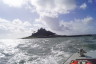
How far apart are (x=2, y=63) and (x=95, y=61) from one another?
15746 millimetres

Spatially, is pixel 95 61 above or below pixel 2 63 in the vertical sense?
above

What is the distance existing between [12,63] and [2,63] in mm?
1802

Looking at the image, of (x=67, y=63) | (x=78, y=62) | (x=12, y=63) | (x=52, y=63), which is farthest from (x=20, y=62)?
(x=78, y=62)

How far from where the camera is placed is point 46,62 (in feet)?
78.8

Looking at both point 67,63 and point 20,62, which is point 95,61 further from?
point 20,62

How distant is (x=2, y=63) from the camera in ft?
83.8

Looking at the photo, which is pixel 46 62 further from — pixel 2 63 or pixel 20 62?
pixel 2 63

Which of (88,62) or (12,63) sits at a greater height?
(88,62)

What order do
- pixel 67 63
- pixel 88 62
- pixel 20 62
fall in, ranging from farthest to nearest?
pixel 20 62, pixel 67 63, pixel 88 62

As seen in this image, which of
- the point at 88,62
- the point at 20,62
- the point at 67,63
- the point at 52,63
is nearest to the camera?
the point at 88,62

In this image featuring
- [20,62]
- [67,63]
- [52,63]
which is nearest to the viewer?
[67,63]

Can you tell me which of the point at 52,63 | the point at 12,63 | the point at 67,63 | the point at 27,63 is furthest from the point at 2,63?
the point at 67,63

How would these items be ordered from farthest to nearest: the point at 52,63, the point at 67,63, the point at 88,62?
1. the point at 52,63
2. the point at 67,63
3. the point at 88,62

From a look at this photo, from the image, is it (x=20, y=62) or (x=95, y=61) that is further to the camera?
(x=20, y=62)
